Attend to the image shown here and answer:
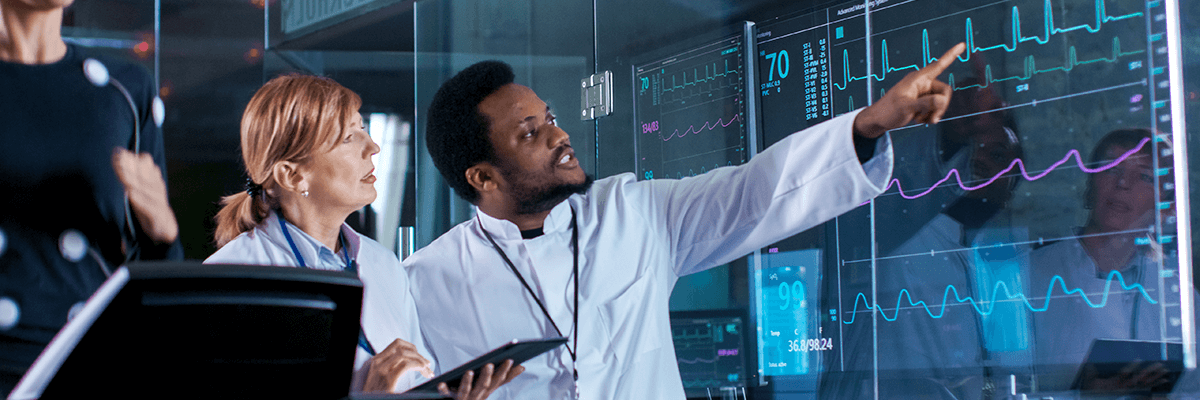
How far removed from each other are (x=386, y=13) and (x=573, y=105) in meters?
1.80

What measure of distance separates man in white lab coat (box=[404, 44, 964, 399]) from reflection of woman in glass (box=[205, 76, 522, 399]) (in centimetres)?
20

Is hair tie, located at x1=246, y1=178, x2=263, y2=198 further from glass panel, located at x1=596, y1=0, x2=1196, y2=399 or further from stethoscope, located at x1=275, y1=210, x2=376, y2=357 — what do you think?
glass panel, located at x1=596, y1=0, x2=1196, y2=399

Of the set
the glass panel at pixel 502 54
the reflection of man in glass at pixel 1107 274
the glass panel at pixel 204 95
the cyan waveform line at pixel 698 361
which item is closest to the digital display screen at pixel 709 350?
the cyan waveform line at pixel 698 361

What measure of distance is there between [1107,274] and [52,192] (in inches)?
76.0

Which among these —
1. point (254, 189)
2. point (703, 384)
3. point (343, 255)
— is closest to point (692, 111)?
point (703, 384)

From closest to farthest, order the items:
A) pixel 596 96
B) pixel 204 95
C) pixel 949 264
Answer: pixel 949 264
pixel 596 96
pixel 204 95

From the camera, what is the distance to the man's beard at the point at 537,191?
2281 millimetres

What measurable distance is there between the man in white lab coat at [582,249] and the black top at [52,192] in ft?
2.59

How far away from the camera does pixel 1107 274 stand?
1.84 m

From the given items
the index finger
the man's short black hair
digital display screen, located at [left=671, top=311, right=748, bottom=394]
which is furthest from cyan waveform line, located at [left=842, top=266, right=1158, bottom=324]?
the man's short black hair

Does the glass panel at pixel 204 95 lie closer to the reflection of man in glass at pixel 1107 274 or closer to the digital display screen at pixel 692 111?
the digital display screen at pixel 692 111

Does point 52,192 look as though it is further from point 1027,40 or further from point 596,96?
point 1027,40

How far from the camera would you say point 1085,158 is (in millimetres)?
1880

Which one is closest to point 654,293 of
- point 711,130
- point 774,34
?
point 711,130
